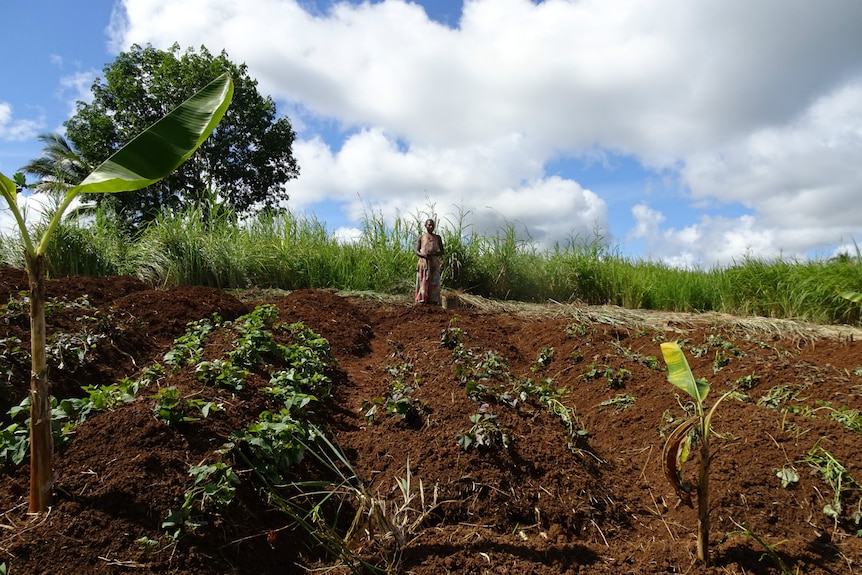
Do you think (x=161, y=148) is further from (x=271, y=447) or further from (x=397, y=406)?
(x=397, y=406)

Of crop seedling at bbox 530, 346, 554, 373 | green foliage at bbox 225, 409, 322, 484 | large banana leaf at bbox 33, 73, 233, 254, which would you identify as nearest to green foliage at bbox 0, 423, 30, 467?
green foliage at bbox 225, 409, 322, 484

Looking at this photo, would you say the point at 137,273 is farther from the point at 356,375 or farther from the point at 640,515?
the point at 640,515

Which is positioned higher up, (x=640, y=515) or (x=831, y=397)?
(x=831, y=397)

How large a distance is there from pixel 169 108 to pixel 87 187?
21228 millimetres

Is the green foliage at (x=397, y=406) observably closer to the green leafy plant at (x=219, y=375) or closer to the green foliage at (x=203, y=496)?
the green leafy plant at (x=219, y=375)

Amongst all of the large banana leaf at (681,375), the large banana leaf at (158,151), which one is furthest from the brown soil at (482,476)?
the large banana leaf at (158,151)

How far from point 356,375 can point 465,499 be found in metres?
2.54

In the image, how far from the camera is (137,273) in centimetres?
921

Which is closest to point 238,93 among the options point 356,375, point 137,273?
point 137,273

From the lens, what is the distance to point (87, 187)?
75.2 inches

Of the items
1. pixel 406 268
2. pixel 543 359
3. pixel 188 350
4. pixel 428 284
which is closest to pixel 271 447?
pixel 188 350

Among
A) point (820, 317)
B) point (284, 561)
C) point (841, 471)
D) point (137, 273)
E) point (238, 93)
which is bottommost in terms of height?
point (284, 561)

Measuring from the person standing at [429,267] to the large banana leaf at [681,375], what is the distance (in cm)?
671

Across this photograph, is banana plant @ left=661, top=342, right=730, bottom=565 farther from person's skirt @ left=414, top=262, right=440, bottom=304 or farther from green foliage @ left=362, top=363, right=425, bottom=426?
person's skirt @ left=414, top=262, right=440, bottom=304
